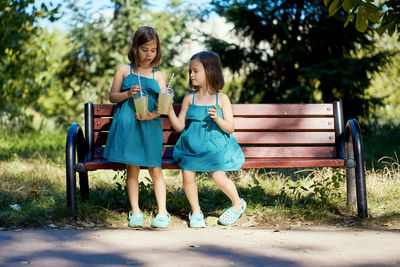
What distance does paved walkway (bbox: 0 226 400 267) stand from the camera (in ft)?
8.01

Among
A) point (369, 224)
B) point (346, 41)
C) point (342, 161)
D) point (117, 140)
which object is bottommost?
point (369, 224)


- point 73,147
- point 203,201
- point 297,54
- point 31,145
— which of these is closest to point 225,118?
point 203,201

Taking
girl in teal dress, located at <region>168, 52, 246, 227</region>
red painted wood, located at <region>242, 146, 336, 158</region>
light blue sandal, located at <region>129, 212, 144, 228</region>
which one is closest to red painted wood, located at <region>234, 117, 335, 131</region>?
red painted wood, located at <region>242, 146, 336, 158</region>

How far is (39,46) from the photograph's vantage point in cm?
798

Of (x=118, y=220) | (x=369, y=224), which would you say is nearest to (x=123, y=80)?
(x=118, y=220)

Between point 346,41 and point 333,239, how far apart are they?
5.19m

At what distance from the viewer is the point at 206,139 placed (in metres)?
3.49

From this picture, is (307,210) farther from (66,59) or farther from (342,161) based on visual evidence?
(66,59)

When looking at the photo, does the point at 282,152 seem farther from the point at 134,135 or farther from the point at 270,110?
the point at 134,135

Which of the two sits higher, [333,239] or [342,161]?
[342,161]

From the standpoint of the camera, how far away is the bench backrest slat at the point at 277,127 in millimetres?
3916

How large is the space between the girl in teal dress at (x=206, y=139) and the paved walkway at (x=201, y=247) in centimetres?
31

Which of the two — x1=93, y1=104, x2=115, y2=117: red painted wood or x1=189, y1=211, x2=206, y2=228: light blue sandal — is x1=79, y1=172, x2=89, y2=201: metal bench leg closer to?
x1=93, y1=104, x2=115, y2=117: red painted wood

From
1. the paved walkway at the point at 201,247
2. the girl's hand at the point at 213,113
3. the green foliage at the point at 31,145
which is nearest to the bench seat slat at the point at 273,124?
the girl's hand at the point at 213,113
